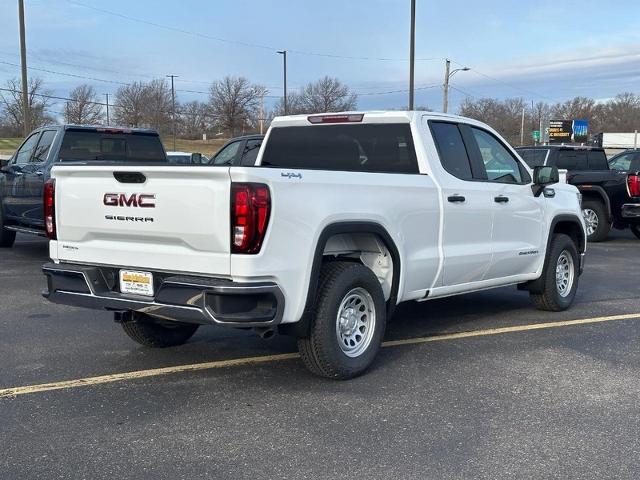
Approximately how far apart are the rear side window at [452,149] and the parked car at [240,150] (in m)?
6.10

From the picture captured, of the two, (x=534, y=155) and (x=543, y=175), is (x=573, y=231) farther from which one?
(x=534, y=155)

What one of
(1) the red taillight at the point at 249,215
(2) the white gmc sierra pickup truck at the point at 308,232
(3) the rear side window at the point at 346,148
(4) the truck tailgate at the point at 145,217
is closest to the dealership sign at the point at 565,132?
(2) the white gmc sierra pickup truck at the point at 308,232

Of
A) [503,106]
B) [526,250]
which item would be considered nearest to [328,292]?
[526,250]

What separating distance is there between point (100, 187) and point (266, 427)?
1.92 metres

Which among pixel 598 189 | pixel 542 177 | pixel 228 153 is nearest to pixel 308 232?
pixel 542 177

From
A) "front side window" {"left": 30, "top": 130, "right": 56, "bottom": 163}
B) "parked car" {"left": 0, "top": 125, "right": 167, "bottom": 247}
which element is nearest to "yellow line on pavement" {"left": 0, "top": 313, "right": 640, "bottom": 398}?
"parked car" {"left": 0, "top": 125, "right": 167, "bottom": 247}

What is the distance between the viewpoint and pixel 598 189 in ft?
44.2

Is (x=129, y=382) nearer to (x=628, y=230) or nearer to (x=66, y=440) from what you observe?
(x=66, y=440)

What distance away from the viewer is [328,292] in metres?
4.52

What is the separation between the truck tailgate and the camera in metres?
4.01

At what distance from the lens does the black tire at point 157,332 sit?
5.42 m

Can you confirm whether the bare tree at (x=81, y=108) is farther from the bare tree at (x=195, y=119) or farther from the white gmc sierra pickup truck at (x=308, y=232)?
the white gmc sierra pickup truck at (x=308, y=232)

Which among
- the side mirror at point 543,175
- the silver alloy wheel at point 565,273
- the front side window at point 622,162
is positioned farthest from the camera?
the front side window at point 622,162

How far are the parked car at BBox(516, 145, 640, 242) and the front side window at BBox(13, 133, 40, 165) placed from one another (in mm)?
9636
